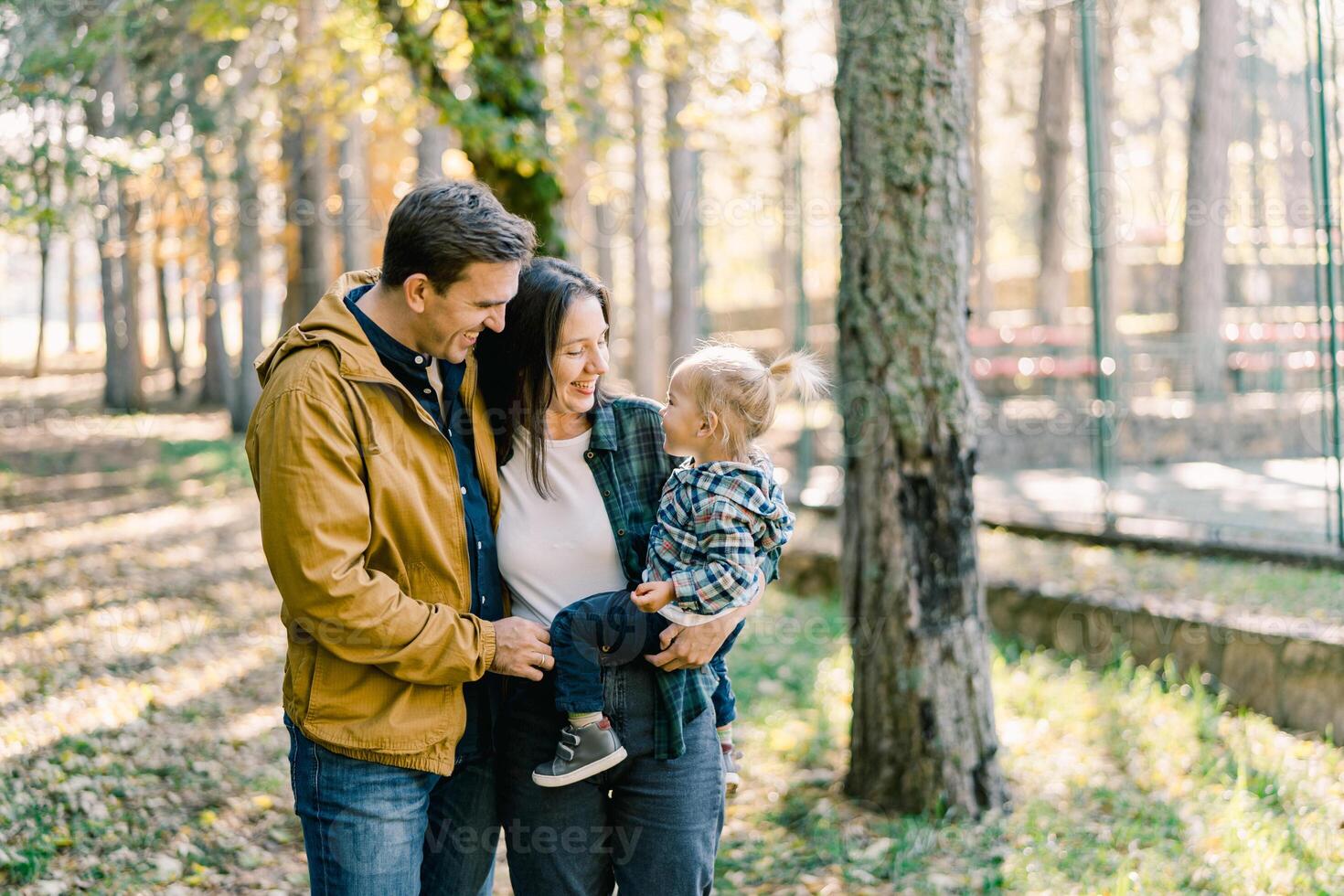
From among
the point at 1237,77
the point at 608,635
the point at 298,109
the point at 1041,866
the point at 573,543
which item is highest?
the point at 298,109

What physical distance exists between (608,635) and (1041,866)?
230cm

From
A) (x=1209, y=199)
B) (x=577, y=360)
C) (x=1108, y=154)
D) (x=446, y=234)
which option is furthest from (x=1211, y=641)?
(x=1209, y=199)

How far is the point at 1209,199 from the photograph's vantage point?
376 inches

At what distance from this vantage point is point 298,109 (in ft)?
35.8

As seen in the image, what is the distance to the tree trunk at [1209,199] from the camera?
7.60 meters

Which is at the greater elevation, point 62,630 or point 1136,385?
point 1136,385

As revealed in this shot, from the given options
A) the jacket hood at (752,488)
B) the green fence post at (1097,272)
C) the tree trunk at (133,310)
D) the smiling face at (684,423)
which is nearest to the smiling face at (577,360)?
the smiling face at (684,423)

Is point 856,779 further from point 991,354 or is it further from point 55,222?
point 991,354

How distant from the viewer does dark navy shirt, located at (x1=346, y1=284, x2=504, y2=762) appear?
2.44 metres

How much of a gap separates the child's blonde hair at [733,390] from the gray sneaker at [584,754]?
670mm

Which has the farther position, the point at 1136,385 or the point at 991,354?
the point at 991,354

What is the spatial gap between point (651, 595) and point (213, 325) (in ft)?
73.1

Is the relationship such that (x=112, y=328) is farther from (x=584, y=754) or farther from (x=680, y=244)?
(x=584, y=754)

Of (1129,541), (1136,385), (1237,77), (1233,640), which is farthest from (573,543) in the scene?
(1136,385)
